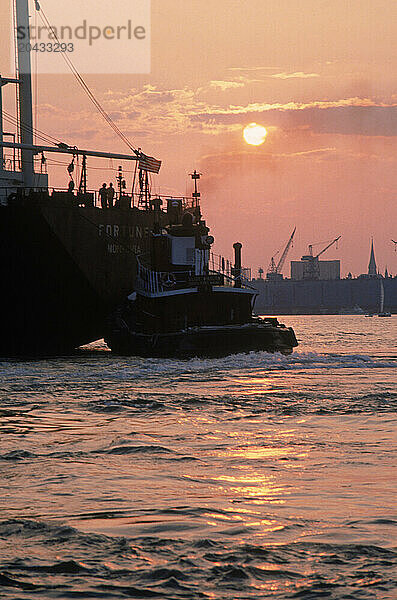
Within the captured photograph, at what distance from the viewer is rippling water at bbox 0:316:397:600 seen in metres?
8.90

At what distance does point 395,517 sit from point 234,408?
12.7 meters

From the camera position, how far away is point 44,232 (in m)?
43.8

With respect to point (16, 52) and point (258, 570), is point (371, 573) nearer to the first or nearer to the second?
point (258, 570)

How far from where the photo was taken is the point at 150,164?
59531mm

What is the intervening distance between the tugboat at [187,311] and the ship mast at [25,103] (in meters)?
20.7

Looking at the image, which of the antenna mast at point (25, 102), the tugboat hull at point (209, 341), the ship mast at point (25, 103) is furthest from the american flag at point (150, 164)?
the tugboat hull at point (209, 341)

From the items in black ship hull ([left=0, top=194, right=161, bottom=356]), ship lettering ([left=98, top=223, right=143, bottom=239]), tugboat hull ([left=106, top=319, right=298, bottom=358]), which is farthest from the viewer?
ship lettering ([left=98, top=223, right=143, bottom=239])

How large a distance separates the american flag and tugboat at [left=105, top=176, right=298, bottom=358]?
41.7ft

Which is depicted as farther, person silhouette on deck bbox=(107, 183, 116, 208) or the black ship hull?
person silhouette on deck bbox=(107, 183, 116, 208)

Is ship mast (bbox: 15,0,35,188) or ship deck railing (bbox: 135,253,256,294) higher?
ship mast (bbox: 15,0,35,188)

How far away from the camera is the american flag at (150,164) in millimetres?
59156

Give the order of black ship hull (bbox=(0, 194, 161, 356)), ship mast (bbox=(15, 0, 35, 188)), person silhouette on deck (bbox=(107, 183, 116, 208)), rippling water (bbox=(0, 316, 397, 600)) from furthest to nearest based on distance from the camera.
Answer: ship mast (bbox=(15, 0, 35, 188)) < person silhouette on deck (bbox=(107, 183, 116, 208)) < black ship hull (bbox=(0, 194, 161, 356)) < rippling water (bbox=(0, 316, 397, 600))

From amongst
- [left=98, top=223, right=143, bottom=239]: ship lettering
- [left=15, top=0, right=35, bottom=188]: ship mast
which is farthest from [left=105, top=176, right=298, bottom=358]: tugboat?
[left=15, top=0, right=35, bottom=188]: ship mast

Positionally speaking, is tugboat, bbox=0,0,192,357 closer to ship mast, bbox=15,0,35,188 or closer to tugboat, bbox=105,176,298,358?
tugboat, bbox=105,176,298,358
